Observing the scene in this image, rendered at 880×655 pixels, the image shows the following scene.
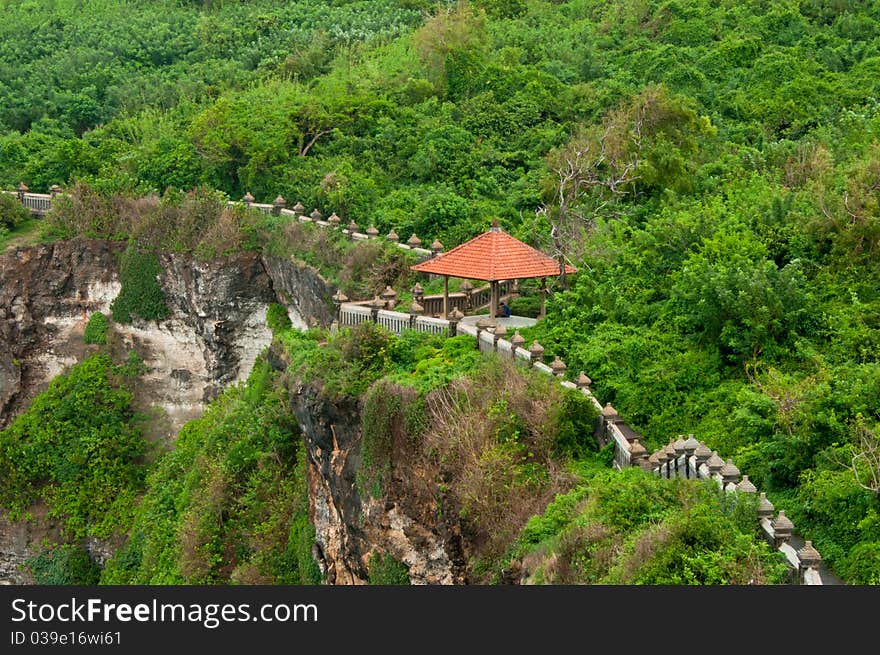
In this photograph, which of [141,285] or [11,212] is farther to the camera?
[11,212]

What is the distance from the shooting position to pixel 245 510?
40750 mm

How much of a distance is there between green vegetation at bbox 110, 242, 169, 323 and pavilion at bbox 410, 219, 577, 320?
643 inches

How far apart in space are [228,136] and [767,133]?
18.3m

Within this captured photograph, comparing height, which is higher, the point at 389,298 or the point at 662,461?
the point at 662,461

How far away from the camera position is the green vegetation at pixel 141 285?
51750mm

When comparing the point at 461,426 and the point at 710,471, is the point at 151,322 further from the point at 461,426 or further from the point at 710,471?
the point at 710,471

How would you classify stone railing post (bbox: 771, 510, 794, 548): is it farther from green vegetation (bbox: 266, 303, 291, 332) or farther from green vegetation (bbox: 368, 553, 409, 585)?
green vegetation (bbox: 266, 303, 291, 332)

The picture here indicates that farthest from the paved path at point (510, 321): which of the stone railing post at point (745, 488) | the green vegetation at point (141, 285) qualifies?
the green vegetation at point (141, 285)

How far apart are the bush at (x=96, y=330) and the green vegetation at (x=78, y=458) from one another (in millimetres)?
1232

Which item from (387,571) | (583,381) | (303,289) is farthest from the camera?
(303,289)

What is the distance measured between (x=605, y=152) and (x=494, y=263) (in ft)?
32.1

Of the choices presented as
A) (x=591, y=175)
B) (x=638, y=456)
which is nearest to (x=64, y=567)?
(x=591, y=175)

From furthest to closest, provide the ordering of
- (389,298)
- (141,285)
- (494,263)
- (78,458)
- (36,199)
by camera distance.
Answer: (36,199) → (141,285) → (78,458) → (389,298) → (494,263)

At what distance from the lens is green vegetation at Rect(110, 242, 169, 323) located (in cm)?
5175
